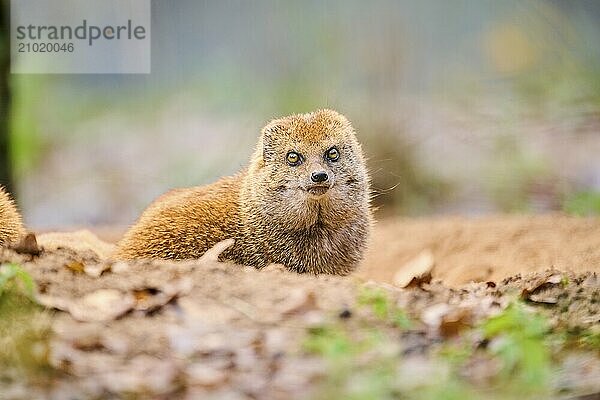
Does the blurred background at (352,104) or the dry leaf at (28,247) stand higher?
the blurred background at (352,104)

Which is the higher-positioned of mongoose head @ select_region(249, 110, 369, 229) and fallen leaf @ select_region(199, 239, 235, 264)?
mongoose head @ select_region(249, 110, 369, 229)

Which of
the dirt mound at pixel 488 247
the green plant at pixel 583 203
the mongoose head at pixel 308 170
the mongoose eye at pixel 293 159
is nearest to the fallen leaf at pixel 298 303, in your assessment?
the mongoose head at pixel 308 170

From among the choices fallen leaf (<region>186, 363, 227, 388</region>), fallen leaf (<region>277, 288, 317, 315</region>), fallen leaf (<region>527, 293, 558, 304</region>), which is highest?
fallen leaf (<region>277, 288, 317, 315</region>)

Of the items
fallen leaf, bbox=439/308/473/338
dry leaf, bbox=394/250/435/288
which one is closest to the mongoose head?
dry leaf, bbox=394/250/435/288

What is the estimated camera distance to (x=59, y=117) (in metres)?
5.12

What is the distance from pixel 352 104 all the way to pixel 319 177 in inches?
77.0

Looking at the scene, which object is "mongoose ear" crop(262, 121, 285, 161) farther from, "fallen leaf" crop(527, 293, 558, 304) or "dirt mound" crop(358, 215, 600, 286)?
"fallen leaf" crop(527, 293, 558, 304)

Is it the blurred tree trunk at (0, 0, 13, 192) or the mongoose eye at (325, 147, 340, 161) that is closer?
the mongoose eye at (325, 147, 340, 161)

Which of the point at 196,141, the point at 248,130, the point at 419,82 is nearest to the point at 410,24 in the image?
the point at 419,82

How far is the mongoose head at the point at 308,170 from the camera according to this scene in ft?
12.1

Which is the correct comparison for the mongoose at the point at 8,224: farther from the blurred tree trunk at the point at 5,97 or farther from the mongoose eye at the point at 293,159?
the mongoose eye at the point at 293,159

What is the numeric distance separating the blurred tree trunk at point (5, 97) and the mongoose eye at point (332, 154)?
5.64ft

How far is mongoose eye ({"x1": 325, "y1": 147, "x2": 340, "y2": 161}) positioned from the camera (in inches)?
146

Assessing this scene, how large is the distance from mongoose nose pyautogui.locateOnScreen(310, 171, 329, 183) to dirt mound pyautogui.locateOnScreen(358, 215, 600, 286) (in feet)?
3.66
